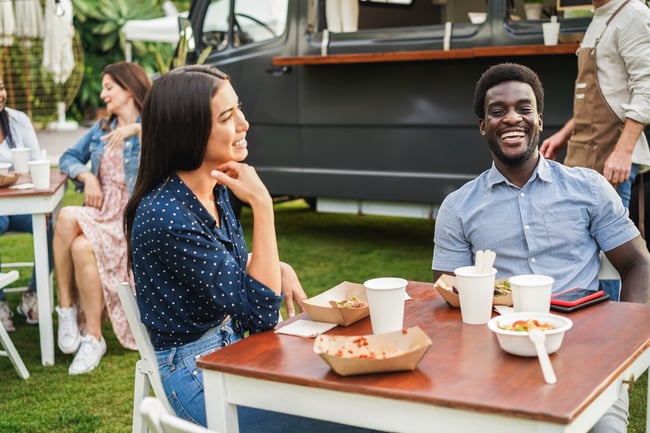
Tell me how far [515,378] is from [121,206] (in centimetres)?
347

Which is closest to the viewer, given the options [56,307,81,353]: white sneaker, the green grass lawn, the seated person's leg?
the green grass lawn

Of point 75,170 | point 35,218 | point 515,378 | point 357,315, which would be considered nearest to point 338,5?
point 75,170

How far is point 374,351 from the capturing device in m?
2.04

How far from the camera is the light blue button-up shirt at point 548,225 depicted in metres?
3.02

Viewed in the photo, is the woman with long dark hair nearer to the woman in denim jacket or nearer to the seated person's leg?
the woman in denim jacket

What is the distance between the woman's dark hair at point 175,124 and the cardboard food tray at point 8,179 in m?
2.43

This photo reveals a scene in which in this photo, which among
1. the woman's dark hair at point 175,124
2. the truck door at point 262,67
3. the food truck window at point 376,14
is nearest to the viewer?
the woman's dark hair at point 175,124

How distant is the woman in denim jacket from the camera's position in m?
4.86

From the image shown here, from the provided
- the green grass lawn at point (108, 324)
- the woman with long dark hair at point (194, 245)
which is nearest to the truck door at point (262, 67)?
the green grass lawn at point (108, 324)

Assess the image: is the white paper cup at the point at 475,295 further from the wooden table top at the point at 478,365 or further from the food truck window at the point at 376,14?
the food truck window at the point at 376,14

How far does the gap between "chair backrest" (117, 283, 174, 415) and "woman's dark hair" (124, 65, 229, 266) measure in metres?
0.26

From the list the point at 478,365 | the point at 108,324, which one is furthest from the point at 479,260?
the point at 108,324

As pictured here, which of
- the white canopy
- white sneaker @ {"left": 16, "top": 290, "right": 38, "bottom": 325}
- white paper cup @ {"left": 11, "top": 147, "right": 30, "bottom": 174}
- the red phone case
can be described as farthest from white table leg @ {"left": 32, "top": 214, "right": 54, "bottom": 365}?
the white canopy

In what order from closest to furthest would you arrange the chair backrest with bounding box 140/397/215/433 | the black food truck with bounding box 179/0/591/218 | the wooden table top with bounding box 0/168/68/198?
the chair backrest with bounding box 140/397/215/433 → the wooden table top with bounding box 0/168/68/198 → the black food truck with bounding box 179/0/591/218
